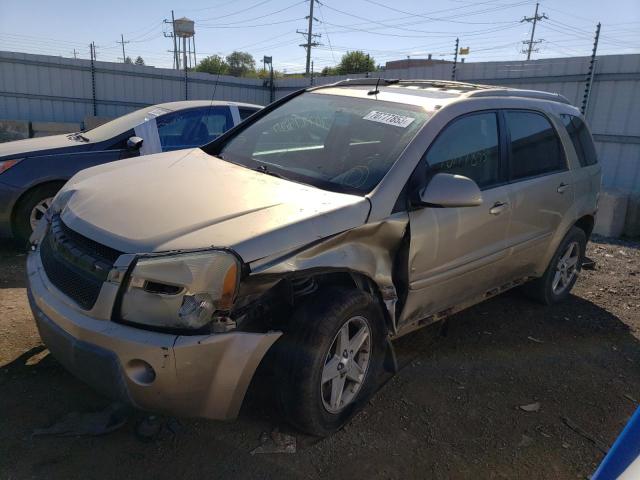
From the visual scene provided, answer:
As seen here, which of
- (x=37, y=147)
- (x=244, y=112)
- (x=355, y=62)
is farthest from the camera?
(x=355, y=62)

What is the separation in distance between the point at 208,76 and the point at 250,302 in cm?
1461

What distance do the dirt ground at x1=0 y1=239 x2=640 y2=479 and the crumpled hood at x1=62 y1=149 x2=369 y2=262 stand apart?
1011 mm

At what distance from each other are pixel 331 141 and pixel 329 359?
1.42 m

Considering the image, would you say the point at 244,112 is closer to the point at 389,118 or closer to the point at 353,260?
the point at 389,118

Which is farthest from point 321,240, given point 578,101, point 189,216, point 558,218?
point 578,101

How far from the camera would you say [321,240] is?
2.43m

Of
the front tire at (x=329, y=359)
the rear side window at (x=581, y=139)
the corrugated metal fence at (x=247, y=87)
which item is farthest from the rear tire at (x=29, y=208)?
the corrugated metal fence at (x=247, y=87)

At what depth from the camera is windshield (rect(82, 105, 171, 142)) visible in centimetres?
567

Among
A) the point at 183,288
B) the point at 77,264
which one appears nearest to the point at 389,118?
the point at 183,288

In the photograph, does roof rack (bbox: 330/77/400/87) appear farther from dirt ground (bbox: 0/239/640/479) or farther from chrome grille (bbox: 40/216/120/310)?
chrome grille (bbox: 40/216/120/310)

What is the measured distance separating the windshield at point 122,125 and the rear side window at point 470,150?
389cm

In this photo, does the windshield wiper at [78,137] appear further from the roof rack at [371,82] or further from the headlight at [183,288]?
the headlight at [183,288]

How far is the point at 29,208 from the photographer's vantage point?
4988mm

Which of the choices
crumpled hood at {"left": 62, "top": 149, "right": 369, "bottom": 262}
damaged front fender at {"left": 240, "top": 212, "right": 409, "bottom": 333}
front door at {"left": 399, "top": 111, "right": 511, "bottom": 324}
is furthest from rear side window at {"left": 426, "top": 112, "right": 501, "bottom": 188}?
crumpled hood at {"left": 62, "top": 149, "right": 369, "bottom": 262}
